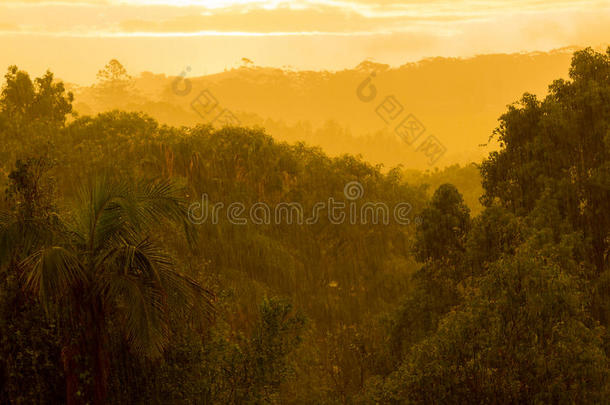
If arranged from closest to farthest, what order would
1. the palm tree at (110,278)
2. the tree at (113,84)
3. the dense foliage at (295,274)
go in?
the palm tree at (110,278)
the dense foliage at (295,274)
the tree at (113,84)

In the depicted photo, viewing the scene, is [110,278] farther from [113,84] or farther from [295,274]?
[113,84]

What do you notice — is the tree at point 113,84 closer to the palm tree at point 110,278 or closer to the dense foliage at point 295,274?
the dense foliage at point 295,274

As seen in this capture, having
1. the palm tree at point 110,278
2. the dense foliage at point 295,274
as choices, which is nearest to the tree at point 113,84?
the dense foliage at point 295,274

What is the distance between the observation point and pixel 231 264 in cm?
2414

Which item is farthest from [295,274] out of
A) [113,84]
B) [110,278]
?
[113,84]

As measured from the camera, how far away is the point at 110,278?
9352 mm

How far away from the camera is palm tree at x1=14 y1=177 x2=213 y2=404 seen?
930 centimetres

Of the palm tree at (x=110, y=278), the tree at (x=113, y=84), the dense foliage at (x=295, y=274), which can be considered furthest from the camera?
the tree at (x=113, y=84)

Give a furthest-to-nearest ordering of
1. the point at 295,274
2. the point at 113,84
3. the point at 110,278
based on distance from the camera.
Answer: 1. the point at 113,84
2. the point at 295,274
3. the point at 110,278

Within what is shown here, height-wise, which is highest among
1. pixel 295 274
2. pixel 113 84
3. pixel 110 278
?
pixel 113 84

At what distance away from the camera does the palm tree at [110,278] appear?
9305 millimetres

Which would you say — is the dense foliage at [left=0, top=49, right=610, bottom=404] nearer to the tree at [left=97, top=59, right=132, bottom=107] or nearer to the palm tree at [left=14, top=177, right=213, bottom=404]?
the palm tree at [left=14, top=177, right=213, bottom=404]

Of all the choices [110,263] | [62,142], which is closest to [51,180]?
[110,263]

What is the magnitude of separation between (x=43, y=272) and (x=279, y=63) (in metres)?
194
